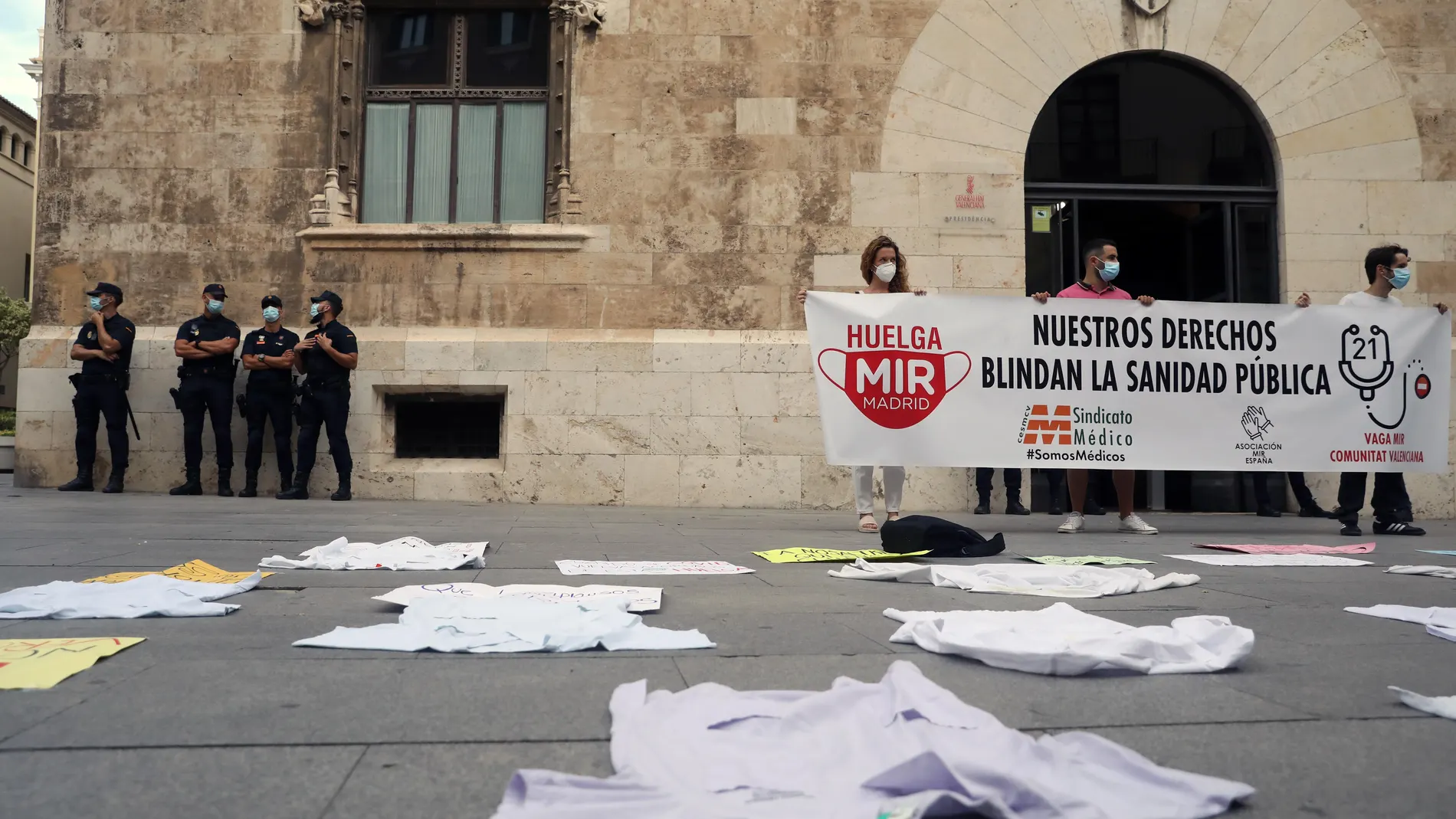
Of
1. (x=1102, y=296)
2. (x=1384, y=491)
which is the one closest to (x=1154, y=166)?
(x=1102, y=296)

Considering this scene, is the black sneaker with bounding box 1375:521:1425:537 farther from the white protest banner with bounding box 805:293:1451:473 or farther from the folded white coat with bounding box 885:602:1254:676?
the folded white coat with bounding box 885:602:1254:676

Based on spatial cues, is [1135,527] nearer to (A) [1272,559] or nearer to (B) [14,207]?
(A) [1272,559]

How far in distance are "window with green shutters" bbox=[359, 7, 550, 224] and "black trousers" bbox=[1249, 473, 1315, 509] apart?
28.8 feet

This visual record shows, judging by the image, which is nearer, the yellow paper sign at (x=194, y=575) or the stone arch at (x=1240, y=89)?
the yellow paper sign at (x=194, y=575)

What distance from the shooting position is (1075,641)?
3113 mm

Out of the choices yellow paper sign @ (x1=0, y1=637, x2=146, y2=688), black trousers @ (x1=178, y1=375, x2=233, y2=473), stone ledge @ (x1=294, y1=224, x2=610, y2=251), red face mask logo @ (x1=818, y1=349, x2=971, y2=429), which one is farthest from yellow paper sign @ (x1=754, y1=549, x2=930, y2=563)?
black trousers @ (x1=178, y1=375, x2=233, y2=473)

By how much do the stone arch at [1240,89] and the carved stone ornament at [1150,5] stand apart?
8 centimetres

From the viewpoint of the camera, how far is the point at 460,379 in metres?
11.4

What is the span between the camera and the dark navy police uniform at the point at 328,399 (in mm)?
10898

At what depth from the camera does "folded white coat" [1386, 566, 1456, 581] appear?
5.44 metres

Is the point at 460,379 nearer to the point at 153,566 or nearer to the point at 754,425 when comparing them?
the point at 754,425

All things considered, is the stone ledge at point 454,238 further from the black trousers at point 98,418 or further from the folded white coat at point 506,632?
the folded white coat at point 506,632

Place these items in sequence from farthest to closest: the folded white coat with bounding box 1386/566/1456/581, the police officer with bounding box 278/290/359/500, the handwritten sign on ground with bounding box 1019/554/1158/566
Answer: the police officer with bounding box 278/290/359/500 < the handwritten sign on ground with bounding box 1019/554/1158/566 < the folded white coat with bounding box 1386/566/1456/581

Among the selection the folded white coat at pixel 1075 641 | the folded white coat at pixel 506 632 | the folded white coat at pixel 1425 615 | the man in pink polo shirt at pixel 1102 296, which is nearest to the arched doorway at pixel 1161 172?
the man in pink polo shirt at pixel 1102 296
